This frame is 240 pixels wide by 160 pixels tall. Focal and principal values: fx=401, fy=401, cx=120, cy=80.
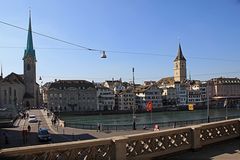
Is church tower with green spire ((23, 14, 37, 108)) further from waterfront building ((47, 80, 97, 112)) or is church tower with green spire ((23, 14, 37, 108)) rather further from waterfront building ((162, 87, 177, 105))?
waterfront building ((162, 87, 177, 105))

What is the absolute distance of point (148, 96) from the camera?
180125 mm

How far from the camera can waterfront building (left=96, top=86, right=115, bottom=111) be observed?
179 m

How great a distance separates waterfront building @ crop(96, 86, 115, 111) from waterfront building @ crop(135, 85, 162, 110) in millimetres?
12172

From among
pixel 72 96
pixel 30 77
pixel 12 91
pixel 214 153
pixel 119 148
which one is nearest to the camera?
pixel 119 148

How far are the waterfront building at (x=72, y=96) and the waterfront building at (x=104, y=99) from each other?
4.42 meters

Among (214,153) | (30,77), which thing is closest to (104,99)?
(30,77)

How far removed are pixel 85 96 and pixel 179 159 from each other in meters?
162

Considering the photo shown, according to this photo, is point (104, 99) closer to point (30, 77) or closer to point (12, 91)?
point (30, 77)

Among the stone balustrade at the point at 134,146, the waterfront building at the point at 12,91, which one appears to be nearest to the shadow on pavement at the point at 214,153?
the stone balustrade at the point at 134,146

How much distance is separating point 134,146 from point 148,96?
560 ft

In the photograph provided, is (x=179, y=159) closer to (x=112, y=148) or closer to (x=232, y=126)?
(x=112, y=148)

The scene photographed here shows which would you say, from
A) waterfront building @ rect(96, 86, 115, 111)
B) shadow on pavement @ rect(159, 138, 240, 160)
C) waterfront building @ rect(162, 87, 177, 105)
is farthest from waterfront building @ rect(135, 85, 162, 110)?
shadow on pavement @ rect(159, 138, 240, 160)

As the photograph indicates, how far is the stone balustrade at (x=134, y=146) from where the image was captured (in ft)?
27.3

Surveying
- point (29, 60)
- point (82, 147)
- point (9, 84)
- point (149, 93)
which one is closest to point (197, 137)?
point (82, 147)
